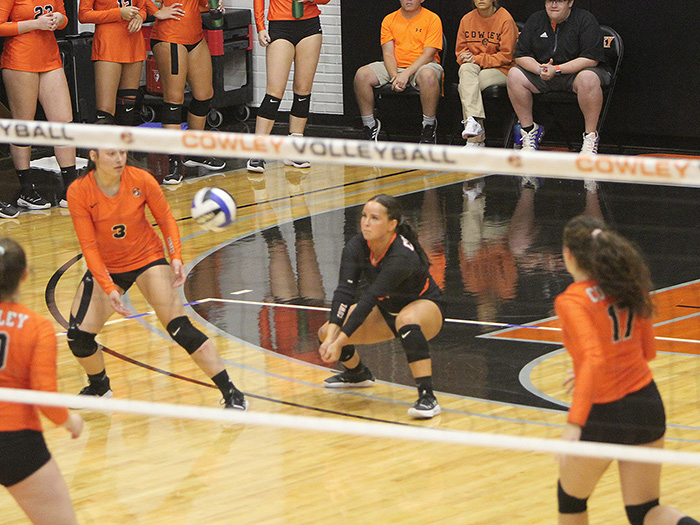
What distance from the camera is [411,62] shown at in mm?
10555

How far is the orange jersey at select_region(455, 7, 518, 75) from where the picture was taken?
10.1m

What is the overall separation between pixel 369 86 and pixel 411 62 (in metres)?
0.50

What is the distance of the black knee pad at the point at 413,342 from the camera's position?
13.8 feet

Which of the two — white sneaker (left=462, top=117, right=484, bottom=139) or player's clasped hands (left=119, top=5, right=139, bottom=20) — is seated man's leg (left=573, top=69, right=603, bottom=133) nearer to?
white sneaker (left=462, top=117, right=484, bottom=139)

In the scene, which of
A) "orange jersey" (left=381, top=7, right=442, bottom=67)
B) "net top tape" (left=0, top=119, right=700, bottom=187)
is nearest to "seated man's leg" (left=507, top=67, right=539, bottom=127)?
"orange jersey" (left=381, top=7, right=442, bottom=67)

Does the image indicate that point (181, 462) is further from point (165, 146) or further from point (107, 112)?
point (107, 112)

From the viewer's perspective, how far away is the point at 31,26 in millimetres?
8234

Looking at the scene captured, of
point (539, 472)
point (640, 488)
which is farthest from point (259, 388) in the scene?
point (640, 488)

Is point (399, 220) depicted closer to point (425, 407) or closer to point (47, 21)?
point (425, 407)

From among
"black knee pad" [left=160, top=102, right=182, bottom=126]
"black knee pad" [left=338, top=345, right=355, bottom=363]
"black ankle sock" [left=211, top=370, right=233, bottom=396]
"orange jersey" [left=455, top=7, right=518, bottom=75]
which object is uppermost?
"orange jersey" [left=455, top=7, right=518, bottom=75]

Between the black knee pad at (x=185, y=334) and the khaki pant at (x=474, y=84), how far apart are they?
19.9ft

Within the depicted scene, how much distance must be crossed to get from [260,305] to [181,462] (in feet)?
3.32

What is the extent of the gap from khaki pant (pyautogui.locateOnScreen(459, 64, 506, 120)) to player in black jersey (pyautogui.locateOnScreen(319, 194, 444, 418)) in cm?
602

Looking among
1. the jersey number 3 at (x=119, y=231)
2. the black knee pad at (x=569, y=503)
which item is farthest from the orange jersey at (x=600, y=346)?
the jersey number 3 at (x=119, y=231)
